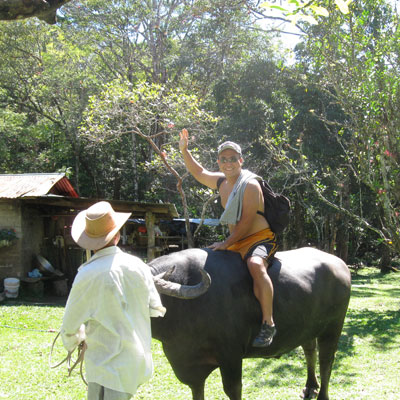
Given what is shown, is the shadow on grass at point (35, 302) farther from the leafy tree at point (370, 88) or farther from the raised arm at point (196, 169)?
the raised arm at point (196, 169)

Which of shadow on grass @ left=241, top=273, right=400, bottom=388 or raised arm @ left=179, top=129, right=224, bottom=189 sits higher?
raised arm @ left=179, top=129, right=224, bottom=189

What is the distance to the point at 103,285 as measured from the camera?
2682 mm

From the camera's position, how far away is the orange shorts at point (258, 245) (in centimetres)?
409

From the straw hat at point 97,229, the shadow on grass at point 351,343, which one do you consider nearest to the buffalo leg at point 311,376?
the shadow on grass at point 351,343

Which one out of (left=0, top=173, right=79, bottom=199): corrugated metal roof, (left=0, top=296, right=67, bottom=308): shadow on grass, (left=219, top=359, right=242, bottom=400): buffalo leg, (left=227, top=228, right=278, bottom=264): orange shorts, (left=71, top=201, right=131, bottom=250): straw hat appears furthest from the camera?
(left=0, top=173, right=79, bottom=199): corrugated metal roof

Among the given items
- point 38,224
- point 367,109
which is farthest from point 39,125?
point 367,109

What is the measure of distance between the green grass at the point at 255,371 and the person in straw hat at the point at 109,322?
9.24 feet

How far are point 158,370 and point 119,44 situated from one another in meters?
23.2

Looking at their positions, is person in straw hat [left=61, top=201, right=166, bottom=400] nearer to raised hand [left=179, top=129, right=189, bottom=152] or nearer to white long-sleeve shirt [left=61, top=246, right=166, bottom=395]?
white long-sleeve shirt [left=61, top=246, right=166, bottom=395]

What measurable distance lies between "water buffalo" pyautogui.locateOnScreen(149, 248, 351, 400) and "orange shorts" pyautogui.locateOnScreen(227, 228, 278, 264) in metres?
0.09

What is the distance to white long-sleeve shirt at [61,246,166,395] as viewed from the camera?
267 centimetres

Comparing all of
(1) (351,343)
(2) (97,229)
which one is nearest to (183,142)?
(2) (97,229)

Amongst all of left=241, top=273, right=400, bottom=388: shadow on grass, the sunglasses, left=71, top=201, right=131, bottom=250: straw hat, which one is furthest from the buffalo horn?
left=241, top=273, right=400, bottom=388: shadow on grass

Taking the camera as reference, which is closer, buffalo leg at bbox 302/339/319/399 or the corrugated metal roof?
buffalo leg at bbox 302/339/319/399
